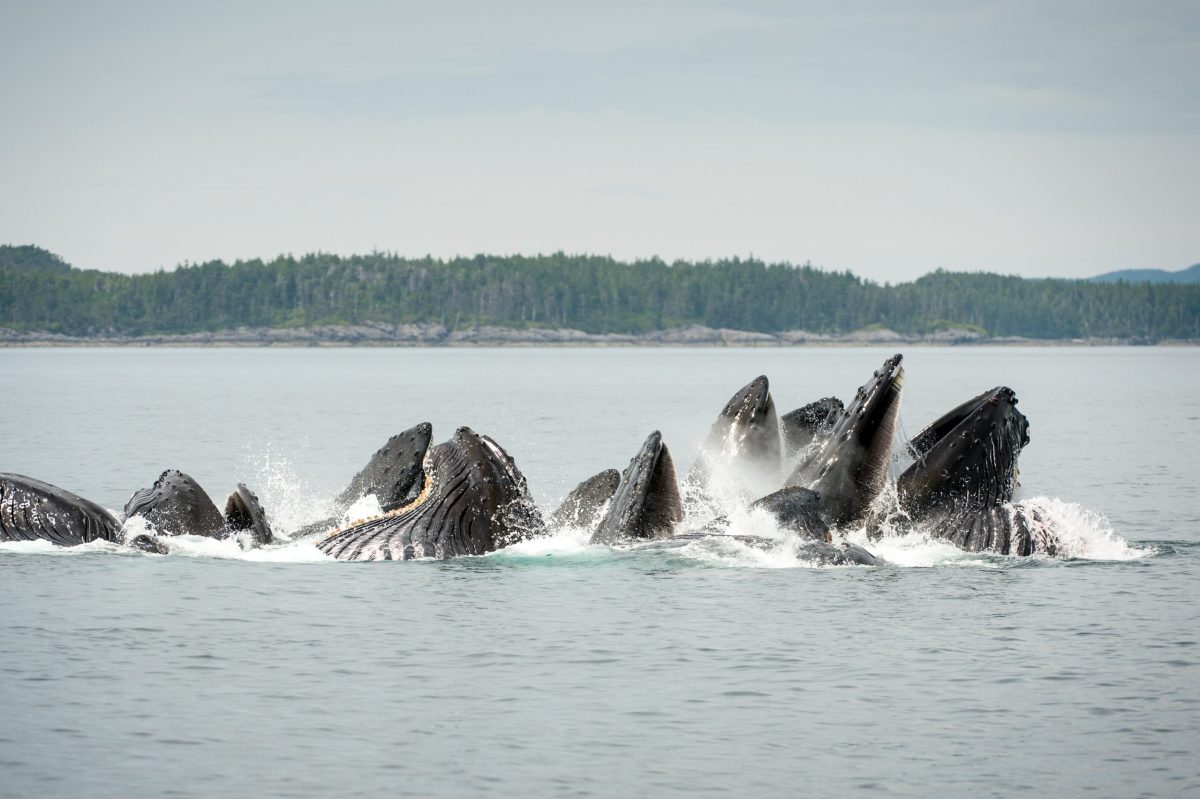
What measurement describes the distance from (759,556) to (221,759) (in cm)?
868

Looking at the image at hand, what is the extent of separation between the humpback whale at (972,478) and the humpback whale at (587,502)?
3.95 metres

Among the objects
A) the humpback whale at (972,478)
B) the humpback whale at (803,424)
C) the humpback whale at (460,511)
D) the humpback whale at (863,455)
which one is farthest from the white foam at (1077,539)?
the humpback whale at (460,511)

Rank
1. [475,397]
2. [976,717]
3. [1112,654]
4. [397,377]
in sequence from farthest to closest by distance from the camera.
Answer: [397,377] → [475,397] → [1112,654] → [976,717]

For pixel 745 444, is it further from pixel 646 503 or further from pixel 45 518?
pixel 45 518

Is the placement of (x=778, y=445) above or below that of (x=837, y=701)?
above

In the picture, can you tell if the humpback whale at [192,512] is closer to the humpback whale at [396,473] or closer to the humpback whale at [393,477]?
the humpback whale at [393,477]

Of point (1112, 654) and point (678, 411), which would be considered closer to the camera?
point (1112, 654)

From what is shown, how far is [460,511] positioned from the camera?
61.0 ft

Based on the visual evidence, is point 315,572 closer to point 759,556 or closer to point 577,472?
point 759,556

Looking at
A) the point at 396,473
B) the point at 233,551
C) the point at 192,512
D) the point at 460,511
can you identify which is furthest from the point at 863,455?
the point at 192,512

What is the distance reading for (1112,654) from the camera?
14.4 m

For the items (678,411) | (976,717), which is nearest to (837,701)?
(976,717)

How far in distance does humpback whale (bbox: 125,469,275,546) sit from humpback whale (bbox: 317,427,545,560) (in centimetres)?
135

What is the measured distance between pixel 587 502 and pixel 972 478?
4939 millimetres
